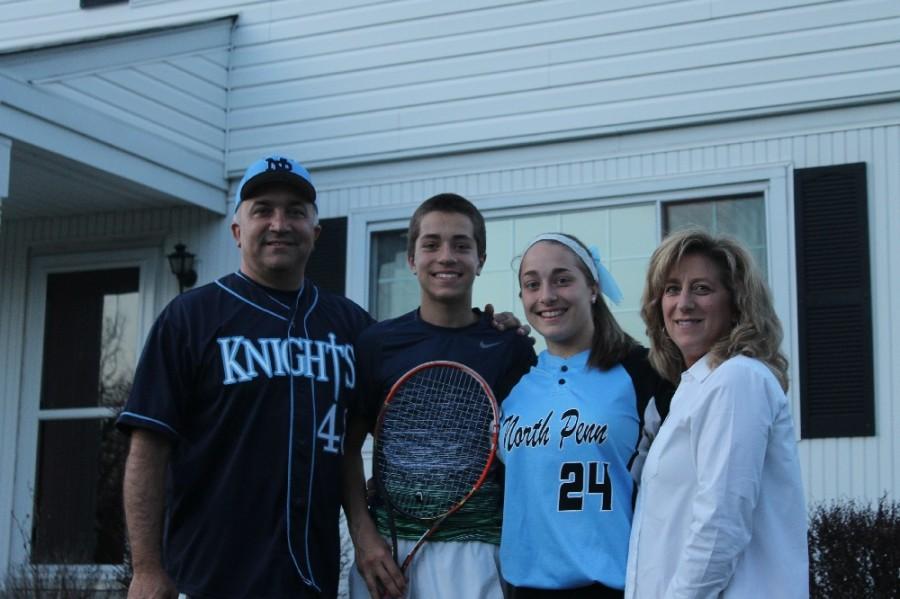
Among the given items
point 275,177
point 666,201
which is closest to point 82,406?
point 666,201

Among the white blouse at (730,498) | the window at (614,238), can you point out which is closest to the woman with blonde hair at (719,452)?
the white blouse at (730,498)

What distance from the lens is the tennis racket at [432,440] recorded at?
4.50 m

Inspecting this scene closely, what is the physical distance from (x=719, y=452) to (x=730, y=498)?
5.2 inches

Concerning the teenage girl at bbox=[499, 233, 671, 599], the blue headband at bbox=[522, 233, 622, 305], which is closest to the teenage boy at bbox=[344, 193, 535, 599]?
the teenage girl at bbox=[499, 233, 671, 599]

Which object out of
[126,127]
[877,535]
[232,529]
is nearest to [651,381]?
[232,529]

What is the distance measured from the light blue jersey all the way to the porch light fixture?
286 inches

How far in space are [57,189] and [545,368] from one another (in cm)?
759

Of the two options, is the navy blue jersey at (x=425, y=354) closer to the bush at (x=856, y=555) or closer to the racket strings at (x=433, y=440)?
the racket strings at (x=433, y=440)

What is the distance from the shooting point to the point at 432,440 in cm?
461

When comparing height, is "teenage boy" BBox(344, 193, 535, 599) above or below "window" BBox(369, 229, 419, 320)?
below

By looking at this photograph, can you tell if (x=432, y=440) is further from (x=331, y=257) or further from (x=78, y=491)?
(x=78, y=491)

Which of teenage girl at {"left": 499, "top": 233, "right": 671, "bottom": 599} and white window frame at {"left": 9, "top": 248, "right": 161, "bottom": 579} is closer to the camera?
teenage girl at {"left": 499, "top": 233, "right": 671, "bottom": 599}

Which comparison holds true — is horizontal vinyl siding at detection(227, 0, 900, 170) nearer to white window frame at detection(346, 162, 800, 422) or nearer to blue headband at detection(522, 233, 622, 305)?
white window frame at detection(346, 162, 800, 422)

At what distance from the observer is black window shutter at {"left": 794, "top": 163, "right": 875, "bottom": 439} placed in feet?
28.9
